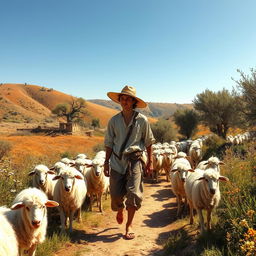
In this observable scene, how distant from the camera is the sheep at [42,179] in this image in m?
5.99

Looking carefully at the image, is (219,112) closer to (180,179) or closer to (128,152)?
(180,179)

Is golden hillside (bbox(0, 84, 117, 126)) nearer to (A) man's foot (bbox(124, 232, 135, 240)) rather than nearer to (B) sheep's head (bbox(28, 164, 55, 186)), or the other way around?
(B) sheep's head (bbox(28, 164, 55, 186))

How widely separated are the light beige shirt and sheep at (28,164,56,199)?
230 cm

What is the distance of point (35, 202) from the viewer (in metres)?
3.59

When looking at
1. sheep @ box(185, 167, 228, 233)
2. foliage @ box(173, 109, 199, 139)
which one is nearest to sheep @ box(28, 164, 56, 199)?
sheep @ box(185, 167, 228, 233)

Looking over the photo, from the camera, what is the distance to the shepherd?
4586 millimetres

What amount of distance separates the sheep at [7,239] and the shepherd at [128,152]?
2017mm

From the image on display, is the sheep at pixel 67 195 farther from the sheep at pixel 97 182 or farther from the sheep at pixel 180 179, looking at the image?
the sheep at pixel 180 179

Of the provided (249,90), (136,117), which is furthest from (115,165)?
(249,90)

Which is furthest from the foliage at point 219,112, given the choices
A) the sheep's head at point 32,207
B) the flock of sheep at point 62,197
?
the sheep's head at point 32,207

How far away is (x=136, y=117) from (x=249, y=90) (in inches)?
400

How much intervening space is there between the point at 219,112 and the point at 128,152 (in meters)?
21.6

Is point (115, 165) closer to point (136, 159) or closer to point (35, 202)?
point (136, 159)

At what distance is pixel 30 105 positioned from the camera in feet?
258
